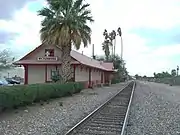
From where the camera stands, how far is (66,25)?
3394 centimetres

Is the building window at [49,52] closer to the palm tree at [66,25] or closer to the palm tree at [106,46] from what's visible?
the palm tree at [66,25]

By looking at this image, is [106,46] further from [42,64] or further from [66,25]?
[66,25]

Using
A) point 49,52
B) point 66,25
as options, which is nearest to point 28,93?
point 66,25

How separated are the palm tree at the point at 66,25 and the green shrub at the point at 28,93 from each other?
7.19m

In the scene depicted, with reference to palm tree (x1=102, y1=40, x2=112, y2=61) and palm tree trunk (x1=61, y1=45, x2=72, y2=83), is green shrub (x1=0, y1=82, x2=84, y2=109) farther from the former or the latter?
palm tree (x1=102, y1=40, x2=112, y2=61)

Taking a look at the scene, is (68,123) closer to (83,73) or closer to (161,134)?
(161,134)

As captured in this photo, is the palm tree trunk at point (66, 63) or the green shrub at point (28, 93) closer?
the green shrub at point (28, 93)

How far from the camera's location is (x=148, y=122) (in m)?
13.4

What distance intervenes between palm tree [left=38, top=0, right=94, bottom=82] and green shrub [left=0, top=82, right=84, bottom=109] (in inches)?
283

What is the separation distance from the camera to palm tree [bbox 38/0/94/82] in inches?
1332

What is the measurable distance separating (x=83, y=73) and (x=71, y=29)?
13.7 metres

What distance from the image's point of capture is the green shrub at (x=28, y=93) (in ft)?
47.6

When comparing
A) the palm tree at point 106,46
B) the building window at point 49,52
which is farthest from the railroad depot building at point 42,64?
the palm tree at point 106,46

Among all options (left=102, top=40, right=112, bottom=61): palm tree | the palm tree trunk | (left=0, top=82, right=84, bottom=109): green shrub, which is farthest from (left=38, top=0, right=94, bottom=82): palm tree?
(left=102, top=40, right=112, bottom=61): palm tree
